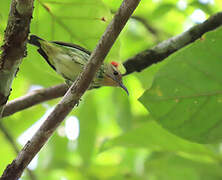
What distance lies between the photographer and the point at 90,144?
4109 mm

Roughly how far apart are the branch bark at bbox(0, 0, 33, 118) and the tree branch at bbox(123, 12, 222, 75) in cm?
136

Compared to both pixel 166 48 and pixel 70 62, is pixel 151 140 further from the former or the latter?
pixel 70 62

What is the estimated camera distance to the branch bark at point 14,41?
194 centimetres

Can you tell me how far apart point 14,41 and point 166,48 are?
1580 millimetres

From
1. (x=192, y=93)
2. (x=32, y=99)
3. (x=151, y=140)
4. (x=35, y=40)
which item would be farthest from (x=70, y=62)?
(x=192, y=93)

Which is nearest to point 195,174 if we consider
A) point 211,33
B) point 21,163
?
point 211,33

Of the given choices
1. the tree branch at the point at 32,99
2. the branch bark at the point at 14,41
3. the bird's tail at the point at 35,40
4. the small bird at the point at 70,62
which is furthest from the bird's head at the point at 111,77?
the branch bark at the point at 14,41

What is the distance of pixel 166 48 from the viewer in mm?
3232

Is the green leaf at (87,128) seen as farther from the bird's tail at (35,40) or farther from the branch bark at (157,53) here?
the bird's tail at (35,40)

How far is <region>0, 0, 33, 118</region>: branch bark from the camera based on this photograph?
6.36ft

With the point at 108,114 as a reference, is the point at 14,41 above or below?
above

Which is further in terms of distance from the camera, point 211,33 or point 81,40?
point 81,40

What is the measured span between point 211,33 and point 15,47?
4.55 feet

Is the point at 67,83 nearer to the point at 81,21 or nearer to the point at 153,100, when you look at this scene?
the point at 81,21
